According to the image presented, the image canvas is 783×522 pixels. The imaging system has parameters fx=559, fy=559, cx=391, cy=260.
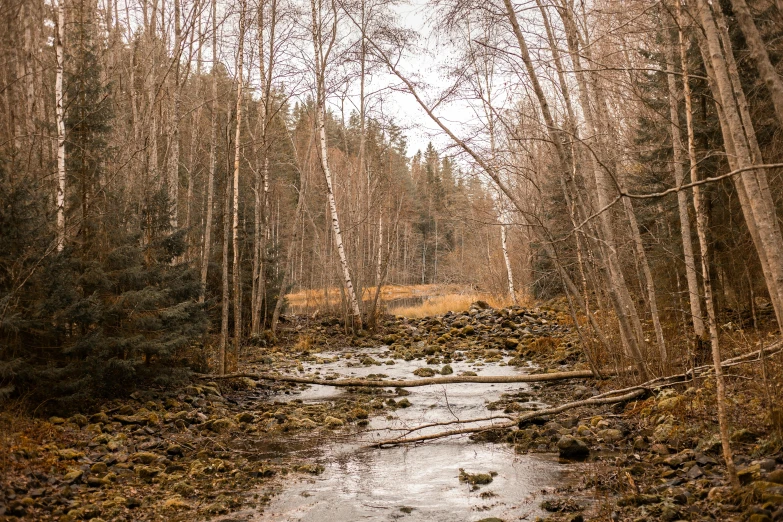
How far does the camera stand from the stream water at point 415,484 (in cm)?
481

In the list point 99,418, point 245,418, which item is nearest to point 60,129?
point 99,418

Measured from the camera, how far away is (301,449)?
6906 millimetres

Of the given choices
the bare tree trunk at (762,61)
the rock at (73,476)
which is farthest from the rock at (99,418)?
the bare tree trunk at (762,61)

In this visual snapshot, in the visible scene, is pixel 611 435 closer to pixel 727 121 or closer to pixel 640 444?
pixel 640 444

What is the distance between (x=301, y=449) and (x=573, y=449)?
3.21 meters

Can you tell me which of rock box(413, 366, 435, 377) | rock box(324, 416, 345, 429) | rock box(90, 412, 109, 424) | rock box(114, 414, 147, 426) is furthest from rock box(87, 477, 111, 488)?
rock box(413, 366, 435, 377)

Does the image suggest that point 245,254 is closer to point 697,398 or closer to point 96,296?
point 96,296

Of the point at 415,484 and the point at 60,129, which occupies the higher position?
the point at 60,129

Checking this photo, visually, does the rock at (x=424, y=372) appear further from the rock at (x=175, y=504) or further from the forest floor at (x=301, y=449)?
the rock at (x=175, y=504)

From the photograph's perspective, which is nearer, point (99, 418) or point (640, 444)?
point (640, 444)

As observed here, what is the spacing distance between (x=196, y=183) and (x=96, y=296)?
16.1m

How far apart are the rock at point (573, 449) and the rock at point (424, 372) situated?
559 cm

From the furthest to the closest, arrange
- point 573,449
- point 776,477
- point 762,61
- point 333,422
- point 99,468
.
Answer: point 333,422 < point 573,449 < point 99,468 < point 762,61 < point 776,477

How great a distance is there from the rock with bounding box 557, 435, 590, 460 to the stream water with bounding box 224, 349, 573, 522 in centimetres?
14
